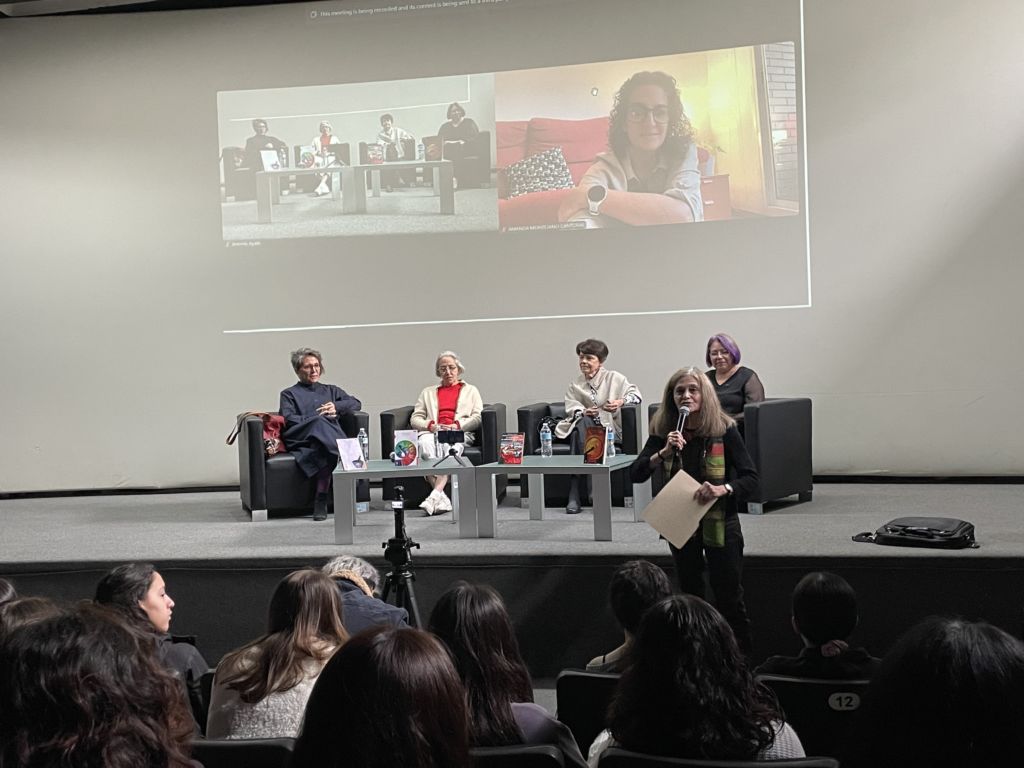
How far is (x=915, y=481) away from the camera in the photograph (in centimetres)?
687

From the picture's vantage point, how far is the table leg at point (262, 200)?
24.9 feet

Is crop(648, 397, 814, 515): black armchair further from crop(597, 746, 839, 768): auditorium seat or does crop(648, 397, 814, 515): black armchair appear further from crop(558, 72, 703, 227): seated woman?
crop(597, 746, 839, 768): auditorium seat

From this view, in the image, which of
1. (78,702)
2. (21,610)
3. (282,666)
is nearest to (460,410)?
(282,666)

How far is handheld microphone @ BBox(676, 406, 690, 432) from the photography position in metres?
3.87

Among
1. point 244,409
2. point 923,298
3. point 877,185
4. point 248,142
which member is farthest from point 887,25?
point 244,409

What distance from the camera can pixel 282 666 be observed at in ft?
7.89

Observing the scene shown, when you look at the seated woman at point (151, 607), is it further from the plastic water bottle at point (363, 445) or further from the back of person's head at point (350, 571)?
the plastic water bottle at point (363, 445)

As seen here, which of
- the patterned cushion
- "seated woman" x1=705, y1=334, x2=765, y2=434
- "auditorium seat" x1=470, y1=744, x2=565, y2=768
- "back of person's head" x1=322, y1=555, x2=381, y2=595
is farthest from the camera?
the patterned cushion

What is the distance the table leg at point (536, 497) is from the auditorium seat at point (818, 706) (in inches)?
131

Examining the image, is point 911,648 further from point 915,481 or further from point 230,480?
point 230,480

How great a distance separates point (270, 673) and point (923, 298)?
5.52m

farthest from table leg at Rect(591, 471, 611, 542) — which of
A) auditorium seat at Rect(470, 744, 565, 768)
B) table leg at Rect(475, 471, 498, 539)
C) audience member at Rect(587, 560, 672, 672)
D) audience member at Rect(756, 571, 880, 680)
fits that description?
auditorium seat at Rect(470, 744, 565, 768)

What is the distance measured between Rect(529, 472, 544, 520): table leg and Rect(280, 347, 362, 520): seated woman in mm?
1148

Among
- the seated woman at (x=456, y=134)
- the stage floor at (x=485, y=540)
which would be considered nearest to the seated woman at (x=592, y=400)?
the stage floor at (x=485, y=540)
